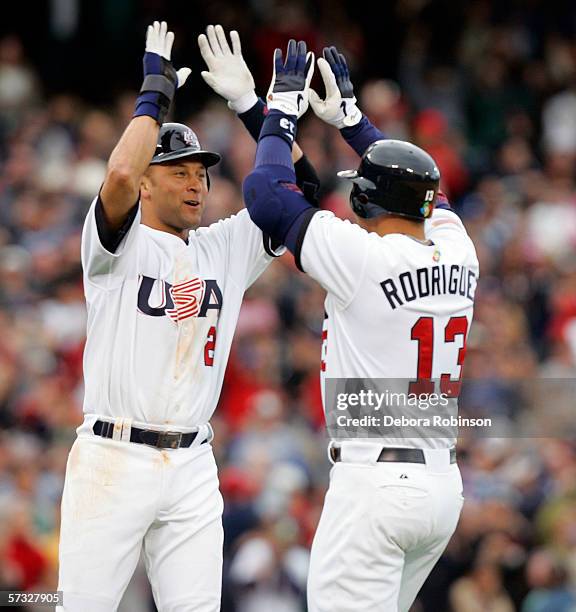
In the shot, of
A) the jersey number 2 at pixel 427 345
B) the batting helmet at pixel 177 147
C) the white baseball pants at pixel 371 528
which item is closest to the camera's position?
the white baseball pants at pixel 371 528

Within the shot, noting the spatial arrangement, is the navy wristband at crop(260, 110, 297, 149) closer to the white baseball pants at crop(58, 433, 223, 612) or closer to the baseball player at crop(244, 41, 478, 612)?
the baseball player at crop(244, 41, 478, 612)

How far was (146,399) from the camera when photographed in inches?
221

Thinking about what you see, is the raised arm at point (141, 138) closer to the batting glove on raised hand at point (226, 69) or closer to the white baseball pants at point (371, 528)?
the batting glove on raised hand at point (226, 69)

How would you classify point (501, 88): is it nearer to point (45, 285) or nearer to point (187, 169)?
point (45, 285)

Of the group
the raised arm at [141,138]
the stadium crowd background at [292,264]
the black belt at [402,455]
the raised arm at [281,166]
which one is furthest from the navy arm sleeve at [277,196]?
the stadium crowd background at [292,264]

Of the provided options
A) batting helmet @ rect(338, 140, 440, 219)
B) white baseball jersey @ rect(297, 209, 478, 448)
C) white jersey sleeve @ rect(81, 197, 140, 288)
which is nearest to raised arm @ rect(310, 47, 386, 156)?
batting helmet @ rect(338, 140, 440, 219)

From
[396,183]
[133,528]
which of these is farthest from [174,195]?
[133,528]

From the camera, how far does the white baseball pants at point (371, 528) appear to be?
208 inches

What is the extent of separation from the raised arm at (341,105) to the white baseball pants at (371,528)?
1657 mm

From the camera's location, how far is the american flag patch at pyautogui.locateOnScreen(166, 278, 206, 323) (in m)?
5.70

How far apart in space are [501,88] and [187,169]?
9.56 meters

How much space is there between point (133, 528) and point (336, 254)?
1403 millimetres

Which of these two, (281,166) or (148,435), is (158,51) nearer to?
(281,166)

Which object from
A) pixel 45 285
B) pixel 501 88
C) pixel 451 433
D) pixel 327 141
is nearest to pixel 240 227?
pixel 451 433
